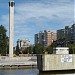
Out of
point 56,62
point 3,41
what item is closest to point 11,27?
point 3,41

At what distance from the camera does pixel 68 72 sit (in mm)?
47500

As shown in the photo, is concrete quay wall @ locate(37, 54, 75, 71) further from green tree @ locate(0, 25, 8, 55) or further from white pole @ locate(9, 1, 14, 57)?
green tree @ locate(0, 25, 8, 55)

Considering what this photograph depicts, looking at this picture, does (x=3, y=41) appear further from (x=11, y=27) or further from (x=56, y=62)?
(x=56, y=62)

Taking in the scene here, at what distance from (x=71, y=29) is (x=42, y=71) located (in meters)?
142

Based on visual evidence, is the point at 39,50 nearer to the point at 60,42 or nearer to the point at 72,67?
the point at 60,42

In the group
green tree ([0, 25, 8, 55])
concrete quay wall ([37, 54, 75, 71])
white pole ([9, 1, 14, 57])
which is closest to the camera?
concrete quay wall ([37, 54, 75, 71])

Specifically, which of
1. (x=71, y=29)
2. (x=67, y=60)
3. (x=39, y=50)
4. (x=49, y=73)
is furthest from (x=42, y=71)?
(x=71, y=29)

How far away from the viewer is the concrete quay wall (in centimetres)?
4634

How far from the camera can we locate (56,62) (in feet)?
153

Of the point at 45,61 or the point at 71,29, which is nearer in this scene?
the point at 45,61

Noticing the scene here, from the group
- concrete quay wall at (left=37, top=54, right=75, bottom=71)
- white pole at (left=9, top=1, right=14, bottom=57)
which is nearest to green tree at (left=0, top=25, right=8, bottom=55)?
white pole at (left=9, top=1, right=14, bottom=57)

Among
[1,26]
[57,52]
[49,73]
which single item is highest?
[1,26]

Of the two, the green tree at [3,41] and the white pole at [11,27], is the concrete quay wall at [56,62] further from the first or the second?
the green tree at [3,41]

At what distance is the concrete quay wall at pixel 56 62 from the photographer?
4634 cm
